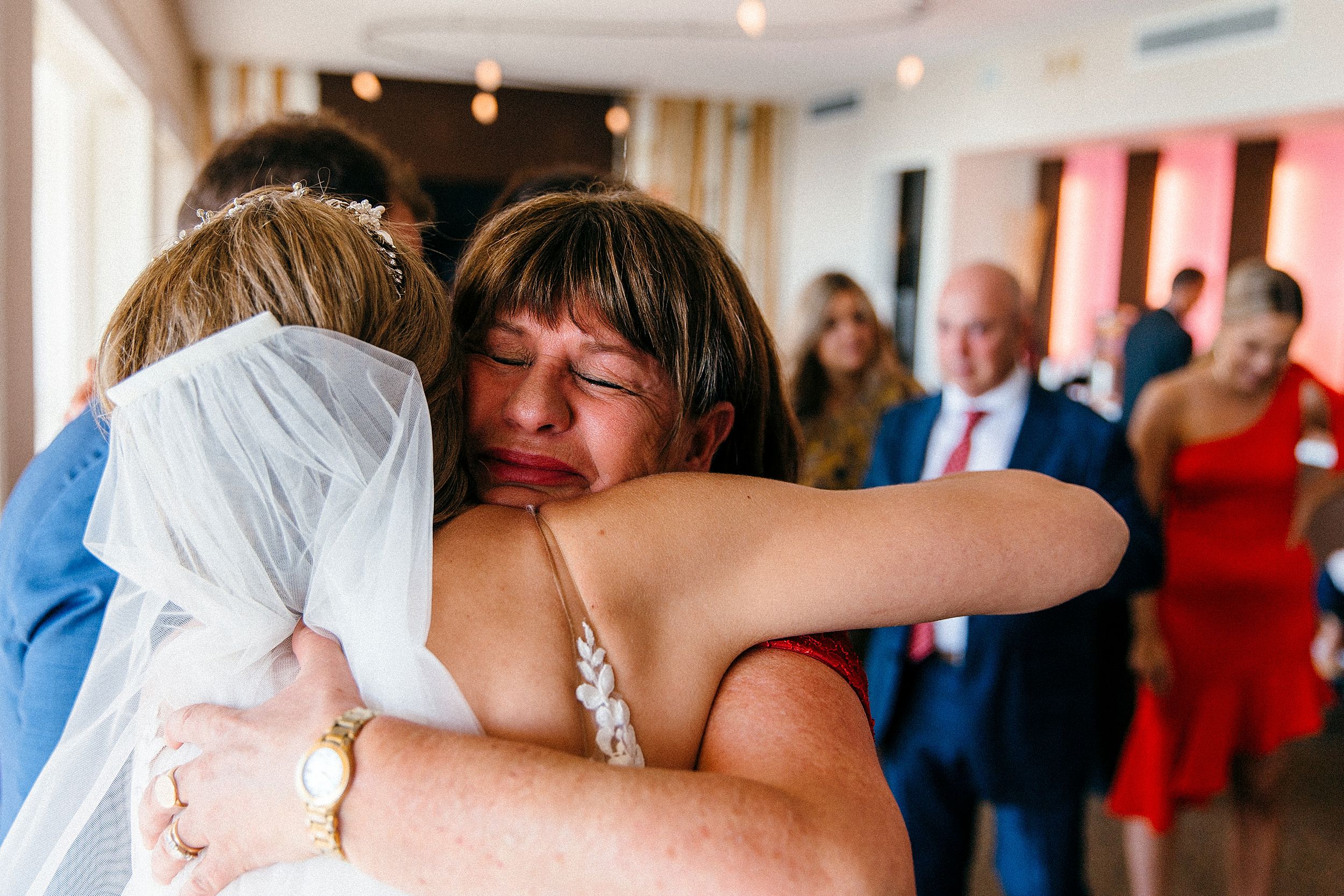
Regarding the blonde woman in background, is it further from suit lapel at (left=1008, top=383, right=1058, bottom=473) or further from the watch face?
the watch face

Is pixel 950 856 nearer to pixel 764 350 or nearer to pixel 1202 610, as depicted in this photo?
pixel 1202 610

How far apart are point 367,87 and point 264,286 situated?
365 inches

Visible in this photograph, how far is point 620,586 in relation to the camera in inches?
36.7

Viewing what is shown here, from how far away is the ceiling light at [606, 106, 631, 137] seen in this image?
10156mm

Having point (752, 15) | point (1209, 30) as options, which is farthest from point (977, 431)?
point (1209, 30)

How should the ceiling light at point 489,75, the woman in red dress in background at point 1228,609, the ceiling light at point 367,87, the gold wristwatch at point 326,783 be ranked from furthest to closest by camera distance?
the ceiling light at point 367,87 < the ceiling light at point 489,75 < the woman in red dress in background at point 1228,609 < the gold wristwatch at point 326,783

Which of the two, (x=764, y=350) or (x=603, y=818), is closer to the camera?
(x=603, y=818)

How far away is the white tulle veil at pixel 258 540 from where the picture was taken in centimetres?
85

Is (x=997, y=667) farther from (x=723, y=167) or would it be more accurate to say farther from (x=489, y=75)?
(x=723, y=167)

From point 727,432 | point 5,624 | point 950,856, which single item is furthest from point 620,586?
point 950,856

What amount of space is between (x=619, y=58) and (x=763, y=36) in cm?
148

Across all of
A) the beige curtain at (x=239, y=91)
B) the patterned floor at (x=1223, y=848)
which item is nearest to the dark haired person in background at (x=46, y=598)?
the patterned floor at (x=1223, y=848)

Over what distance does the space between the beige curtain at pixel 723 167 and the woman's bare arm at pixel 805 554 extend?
9355mm

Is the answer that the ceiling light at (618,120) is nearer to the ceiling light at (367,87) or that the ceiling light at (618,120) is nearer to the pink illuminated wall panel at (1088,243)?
the ceiling light at (367,87)
